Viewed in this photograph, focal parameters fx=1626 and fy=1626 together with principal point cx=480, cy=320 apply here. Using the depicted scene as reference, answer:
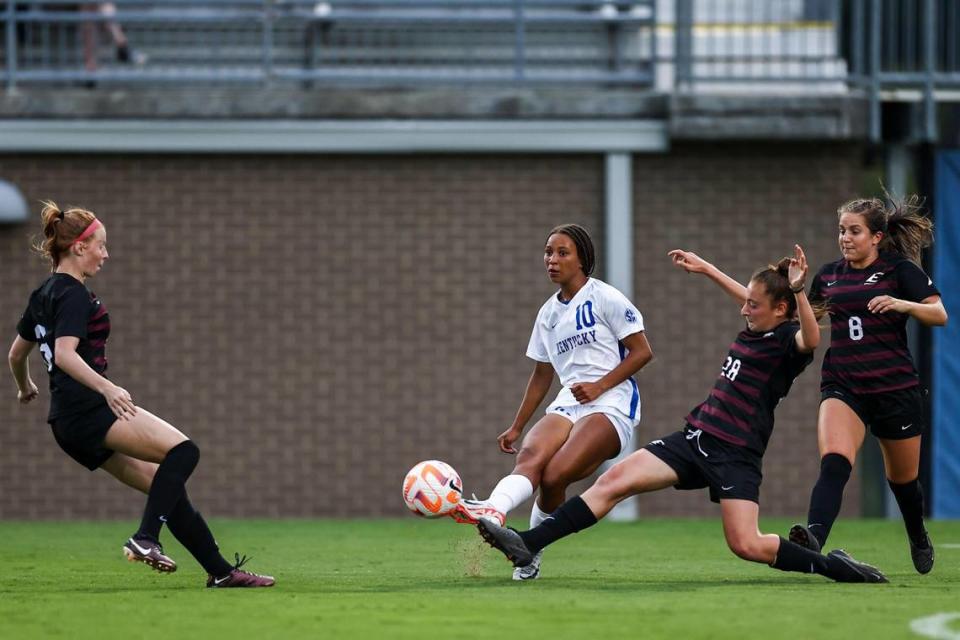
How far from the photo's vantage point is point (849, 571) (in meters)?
7.85

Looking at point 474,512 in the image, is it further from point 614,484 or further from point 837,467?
point 837,467

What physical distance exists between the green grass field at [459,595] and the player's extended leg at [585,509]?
0.21m

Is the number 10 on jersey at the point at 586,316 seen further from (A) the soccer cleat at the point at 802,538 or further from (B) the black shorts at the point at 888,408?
(A) the soccer cleat at the point at 802,538

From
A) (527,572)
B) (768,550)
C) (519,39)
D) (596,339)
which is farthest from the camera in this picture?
(519,39)

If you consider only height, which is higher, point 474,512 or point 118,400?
point 118,400

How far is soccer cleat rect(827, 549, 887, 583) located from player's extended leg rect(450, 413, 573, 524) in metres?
1.49

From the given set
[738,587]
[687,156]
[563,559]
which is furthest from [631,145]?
[738,587]

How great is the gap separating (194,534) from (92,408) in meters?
0.75

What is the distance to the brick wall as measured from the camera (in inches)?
574

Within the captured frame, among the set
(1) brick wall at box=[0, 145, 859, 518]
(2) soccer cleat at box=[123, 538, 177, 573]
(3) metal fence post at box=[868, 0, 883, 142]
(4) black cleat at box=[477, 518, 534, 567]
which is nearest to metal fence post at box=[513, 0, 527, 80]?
(1) brick wall at box=[0, 145, 859, 518]

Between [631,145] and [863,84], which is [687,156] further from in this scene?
[863,84]

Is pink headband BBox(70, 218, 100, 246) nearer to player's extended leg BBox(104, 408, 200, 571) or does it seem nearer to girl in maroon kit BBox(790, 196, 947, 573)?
player's extended leg BBox(104, 408, 200, 571)

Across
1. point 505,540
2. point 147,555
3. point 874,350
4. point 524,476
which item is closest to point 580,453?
point 524,476

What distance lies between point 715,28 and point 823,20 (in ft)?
3.22
